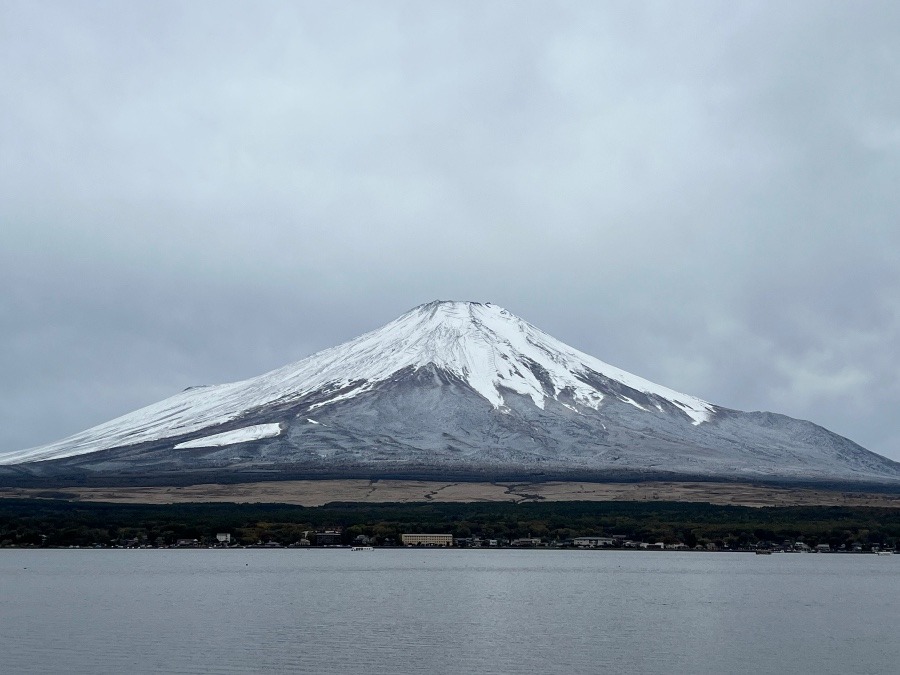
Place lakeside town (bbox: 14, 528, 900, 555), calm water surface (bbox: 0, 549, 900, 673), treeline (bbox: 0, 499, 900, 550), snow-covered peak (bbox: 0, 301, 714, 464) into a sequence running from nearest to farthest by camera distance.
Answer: calm water surface (bbox: 0, 549, 900, 673), lakeside town (bbox: 14, 528, 900, 555), treeline (bbox: 0, 499, 900, 550), snow-covered peak (bbox: 0, 301, 714, 464)

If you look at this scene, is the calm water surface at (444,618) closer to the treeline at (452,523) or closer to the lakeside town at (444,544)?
the lakeside town at (444,544)

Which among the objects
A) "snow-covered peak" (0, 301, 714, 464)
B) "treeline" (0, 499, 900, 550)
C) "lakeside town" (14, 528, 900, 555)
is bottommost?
"lakeside town" (14, 528, 900, 555)

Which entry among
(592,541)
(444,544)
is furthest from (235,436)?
(592,541)

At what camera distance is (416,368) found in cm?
17062

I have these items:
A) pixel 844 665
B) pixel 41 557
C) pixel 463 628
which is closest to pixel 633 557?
pixel 41 557

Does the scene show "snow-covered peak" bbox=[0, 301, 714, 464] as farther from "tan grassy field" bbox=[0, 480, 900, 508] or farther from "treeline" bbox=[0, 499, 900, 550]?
"treeline" bbox=[0, 499, 900, 550]

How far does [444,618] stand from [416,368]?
129 metres

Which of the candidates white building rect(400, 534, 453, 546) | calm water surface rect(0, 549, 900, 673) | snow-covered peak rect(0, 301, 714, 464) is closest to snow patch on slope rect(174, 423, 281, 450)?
snow-covered peak rect(0, 301, 714, 464)

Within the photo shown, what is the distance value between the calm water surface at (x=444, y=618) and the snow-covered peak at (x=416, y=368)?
317 feet

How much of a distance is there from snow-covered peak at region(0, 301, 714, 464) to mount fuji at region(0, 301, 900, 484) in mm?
391

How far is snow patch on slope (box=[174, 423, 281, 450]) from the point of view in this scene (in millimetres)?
148875

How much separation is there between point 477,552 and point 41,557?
2950cm

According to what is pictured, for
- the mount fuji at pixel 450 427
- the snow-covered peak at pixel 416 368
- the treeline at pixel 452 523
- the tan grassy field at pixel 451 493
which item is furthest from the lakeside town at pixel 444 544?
the snow-covered peak at pixel 416 368

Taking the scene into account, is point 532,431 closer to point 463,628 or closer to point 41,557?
point 41,557
